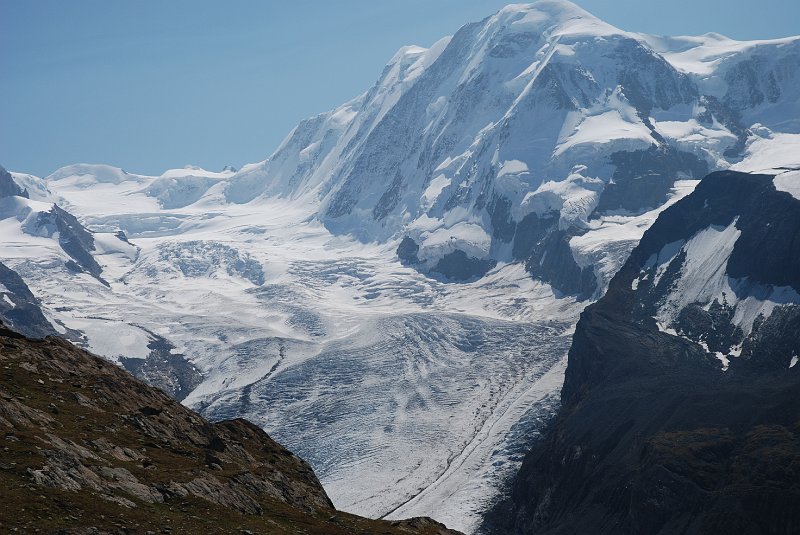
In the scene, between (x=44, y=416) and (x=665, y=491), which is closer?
(x=44, y=416)

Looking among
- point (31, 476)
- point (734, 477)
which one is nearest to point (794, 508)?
point (734, 477)

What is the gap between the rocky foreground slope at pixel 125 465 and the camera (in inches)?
2315

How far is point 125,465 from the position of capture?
226 ft

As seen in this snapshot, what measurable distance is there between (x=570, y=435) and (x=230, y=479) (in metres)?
131

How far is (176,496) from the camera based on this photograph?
66312 mm

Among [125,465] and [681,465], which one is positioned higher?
[125,465]

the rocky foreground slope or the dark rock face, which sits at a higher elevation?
the rocky foreground slope

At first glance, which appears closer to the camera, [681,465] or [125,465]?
[125,465]

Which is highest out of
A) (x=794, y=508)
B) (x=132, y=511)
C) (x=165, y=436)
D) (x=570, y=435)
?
(x=132, y=511)

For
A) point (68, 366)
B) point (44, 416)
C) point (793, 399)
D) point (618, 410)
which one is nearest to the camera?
point (44, 416)

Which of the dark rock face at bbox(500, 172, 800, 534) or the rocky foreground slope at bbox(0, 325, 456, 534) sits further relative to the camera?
the dark rock face at bbox(500, 172, 800, 534)

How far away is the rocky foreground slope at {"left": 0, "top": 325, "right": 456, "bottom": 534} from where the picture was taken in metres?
58.8

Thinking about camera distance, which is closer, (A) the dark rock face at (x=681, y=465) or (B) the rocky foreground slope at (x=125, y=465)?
(B) the rocky foreground slope at (x=125, y=465)

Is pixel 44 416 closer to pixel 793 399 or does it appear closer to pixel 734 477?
pixel 734 477
